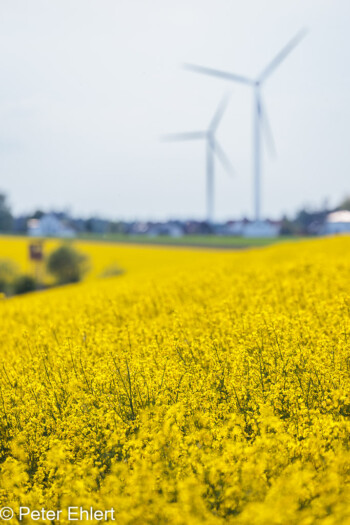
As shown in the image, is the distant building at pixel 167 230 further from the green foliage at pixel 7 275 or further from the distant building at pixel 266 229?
the green foliage at pixel 7 275

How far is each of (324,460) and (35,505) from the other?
3.16 metres

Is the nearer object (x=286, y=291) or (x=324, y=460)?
(x=324, y=460)

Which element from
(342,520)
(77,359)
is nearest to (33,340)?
(77,359)

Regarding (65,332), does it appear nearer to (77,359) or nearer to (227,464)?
(77,359)

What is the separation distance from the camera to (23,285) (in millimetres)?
39625

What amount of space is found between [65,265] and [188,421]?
3727 centimetres

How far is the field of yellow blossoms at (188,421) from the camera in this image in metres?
4.88

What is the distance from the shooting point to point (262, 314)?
8.98 metres

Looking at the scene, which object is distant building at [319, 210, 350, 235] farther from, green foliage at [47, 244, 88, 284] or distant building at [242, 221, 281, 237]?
green foliage at [47, 244, 88, 284]

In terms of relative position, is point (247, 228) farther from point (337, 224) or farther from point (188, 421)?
point (188, 421)

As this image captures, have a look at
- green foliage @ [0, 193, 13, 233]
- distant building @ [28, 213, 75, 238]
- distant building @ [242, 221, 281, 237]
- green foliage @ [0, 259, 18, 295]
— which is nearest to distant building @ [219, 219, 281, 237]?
distant building @ [242, 221, 281, 237]

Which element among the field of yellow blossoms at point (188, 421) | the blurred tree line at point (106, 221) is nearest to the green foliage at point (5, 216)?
the blurred tree line at point (106, 221)

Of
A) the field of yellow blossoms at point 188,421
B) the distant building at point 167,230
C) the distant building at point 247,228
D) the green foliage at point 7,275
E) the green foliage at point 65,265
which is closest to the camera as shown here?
the field of yellow blossoms at point 188,421

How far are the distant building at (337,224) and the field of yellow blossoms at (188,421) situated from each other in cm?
9844
